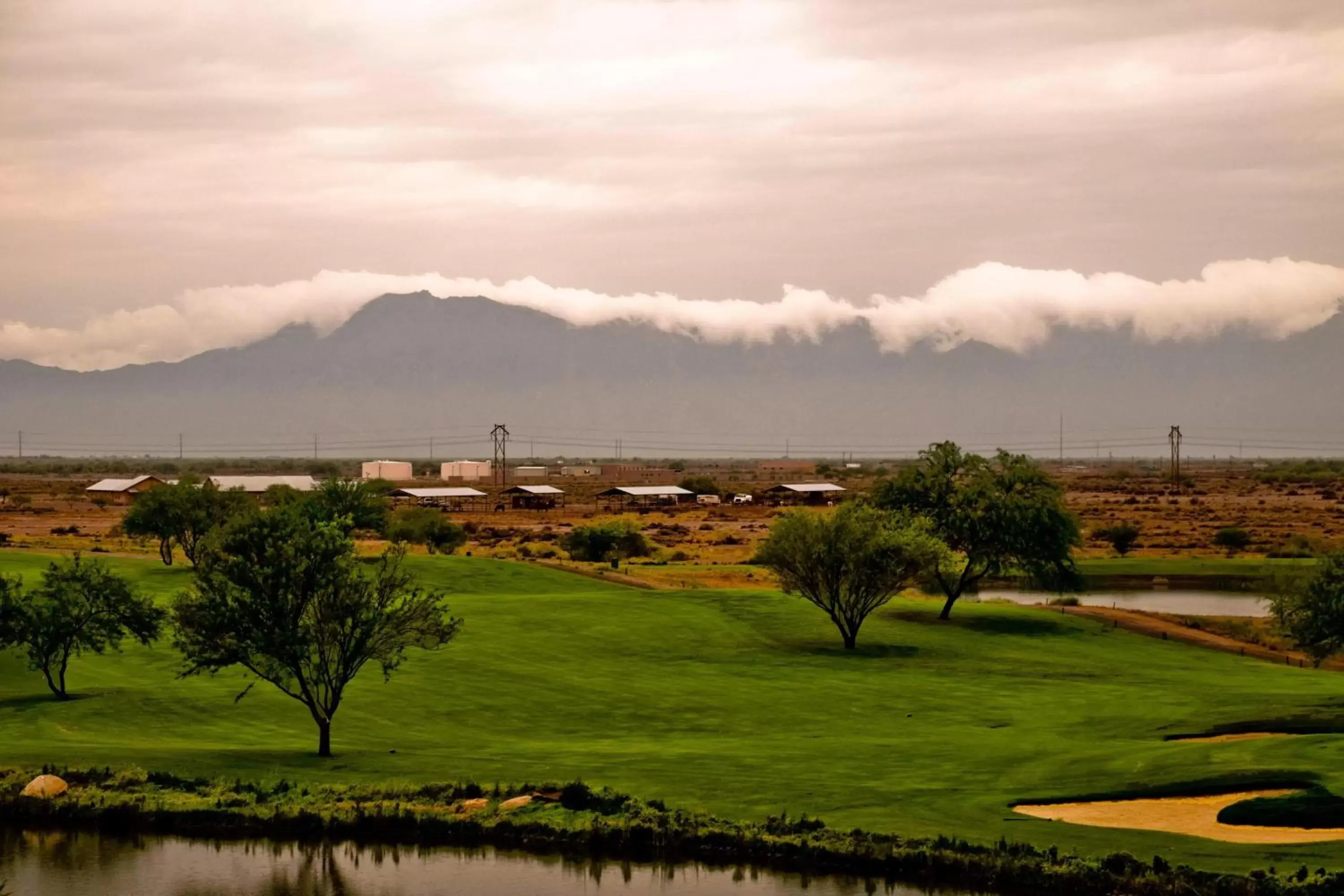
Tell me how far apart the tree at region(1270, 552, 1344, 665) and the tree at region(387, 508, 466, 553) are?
7775 cm

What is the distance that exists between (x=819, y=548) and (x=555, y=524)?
10508 cm

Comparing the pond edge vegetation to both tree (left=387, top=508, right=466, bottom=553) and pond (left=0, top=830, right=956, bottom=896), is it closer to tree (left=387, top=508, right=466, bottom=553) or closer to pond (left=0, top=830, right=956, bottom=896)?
pond (left=0, top=830, right=956, bottom=896)

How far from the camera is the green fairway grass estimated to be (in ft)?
150

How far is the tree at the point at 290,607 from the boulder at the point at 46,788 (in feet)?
20.2

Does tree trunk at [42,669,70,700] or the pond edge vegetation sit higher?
tree trunk at [42,669,70,700]

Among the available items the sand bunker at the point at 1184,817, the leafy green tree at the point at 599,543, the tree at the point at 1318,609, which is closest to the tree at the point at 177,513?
the leafy green tree at the point at 599,543

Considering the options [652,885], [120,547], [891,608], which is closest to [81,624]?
[652,885]

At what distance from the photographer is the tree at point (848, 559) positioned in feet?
266

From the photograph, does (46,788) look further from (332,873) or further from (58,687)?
(58,687)

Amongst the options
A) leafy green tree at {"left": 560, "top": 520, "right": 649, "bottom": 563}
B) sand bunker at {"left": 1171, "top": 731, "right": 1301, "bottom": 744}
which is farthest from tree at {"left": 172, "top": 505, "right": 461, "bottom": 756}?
leafy green tree at {"left": 560, "top": 520, "right": 649, "bottom": 563}

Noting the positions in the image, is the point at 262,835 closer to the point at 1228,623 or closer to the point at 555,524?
the point at 1228,623

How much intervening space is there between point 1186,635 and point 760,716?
37.2 m

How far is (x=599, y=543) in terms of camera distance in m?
132

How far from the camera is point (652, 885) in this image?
3956cm
